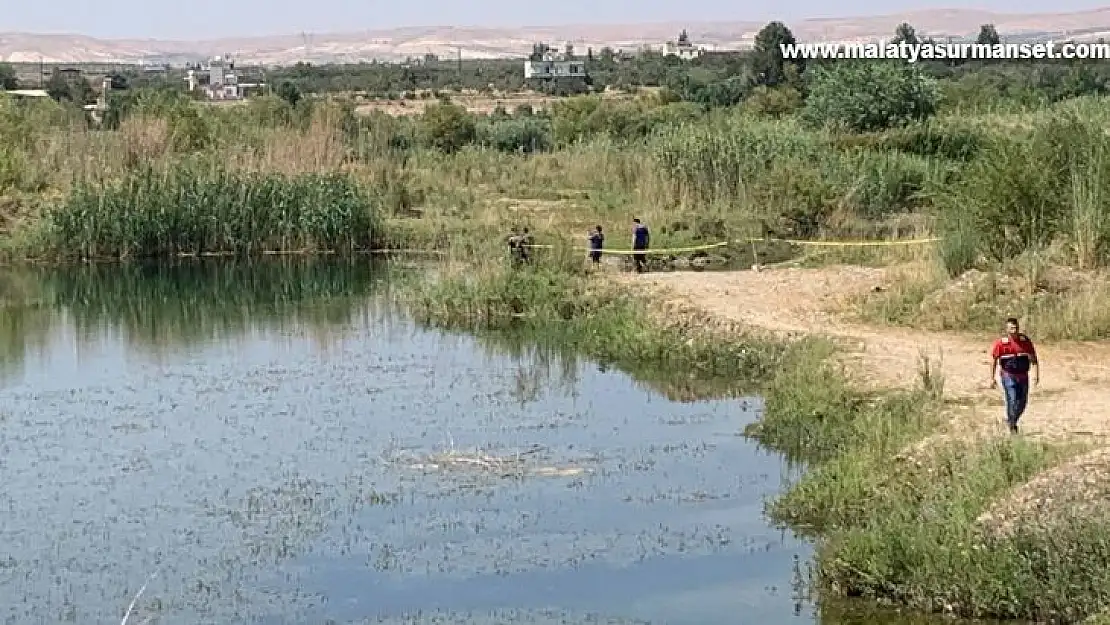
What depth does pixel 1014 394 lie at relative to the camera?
13664 mm

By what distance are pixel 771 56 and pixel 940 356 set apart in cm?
5654

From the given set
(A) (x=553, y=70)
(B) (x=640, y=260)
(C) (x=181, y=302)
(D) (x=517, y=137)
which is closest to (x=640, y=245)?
(B) (x=640, y=260)

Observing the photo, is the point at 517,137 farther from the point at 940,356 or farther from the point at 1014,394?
the point at 1014,394

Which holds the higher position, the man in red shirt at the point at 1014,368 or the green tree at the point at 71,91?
the man in red shirt at the point at 1014,368

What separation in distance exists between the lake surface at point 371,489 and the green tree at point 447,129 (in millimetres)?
26827

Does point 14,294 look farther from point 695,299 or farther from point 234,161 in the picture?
point 695,299

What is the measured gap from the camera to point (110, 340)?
2373 centimetres

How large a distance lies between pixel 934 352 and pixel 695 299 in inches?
193

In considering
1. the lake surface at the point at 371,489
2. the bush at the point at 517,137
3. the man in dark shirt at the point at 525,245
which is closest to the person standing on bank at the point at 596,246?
the man in dark shirt at the point at 525,245

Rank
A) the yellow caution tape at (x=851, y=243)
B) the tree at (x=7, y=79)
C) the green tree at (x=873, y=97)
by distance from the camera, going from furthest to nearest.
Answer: the tree at (x=7, y=79) < the green tree at (x=873, y=97) < the yellow caution tape at (x=851, y=243)

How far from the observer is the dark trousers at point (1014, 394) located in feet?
44.7

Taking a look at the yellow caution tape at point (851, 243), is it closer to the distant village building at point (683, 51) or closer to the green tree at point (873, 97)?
the green tree at point (873, 97)

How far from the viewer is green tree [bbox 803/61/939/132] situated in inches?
1719

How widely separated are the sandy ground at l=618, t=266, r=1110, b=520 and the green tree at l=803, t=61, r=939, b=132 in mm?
18165
